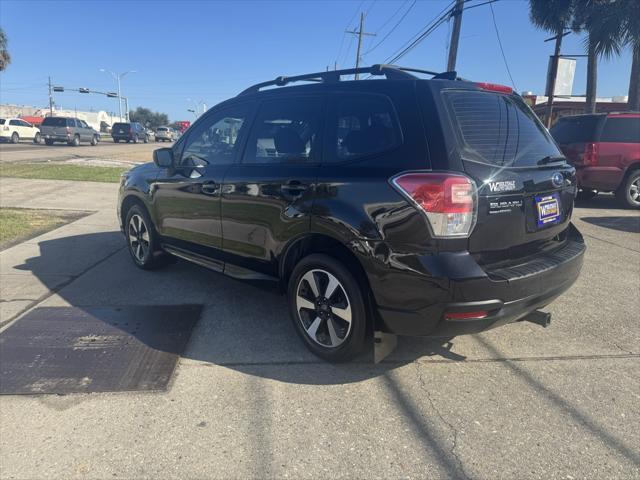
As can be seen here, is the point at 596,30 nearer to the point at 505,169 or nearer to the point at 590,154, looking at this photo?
the point at 590,154

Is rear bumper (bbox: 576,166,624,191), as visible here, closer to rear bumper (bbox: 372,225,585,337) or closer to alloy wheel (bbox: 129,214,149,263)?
rear bumper (bbox: 372,225,585,337)

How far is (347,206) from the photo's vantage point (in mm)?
3016

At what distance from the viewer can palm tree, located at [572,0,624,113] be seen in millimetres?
16781

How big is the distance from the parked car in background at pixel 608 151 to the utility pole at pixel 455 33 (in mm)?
9084

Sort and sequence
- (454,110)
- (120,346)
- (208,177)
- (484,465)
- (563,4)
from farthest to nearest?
(563,4) → (208,177) → (120,346) → (454,110) → (484,465)

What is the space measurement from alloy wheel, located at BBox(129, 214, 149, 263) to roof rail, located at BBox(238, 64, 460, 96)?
6.83 feet

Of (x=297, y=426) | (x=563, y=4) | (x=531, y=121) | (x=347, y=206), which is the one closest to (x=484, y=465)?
(x=297, y=426)

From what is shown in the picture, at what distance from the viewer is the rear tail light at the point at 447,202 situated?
2.65 metres

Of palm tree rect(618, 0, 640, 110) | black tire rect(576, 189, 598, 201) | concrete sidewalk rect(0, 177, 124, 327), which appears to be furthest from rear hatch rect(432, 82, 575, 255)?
palm tree rect(618, 0, 640, 110)

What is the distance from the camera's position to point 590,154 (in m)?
9.43

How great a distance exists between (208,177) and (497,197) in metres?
Result: 2.52

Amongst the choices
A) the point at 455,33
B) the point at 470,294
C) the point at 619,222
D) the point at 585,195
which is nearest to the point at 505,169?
the point at 470,294

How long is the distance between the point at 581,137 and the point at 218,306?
8.51 m

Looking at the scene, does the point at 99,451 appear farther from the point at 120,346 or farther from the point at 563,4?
the point at 563,4
